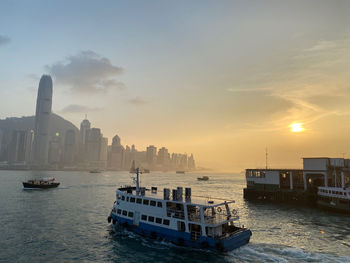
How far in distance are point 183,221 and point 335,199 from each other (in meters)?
44.8

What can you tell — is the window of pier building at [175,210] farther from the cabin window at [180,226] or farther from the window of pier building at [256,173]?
the window of pier building at [256,173]

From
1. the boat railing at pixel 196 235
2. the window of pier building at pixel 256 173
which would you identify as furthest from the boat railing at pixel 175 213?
the window of pier building at pixel 256 173

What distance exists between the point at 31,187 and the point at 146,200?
286 feet

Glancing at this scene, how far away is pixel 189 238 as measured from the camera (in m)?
28.2

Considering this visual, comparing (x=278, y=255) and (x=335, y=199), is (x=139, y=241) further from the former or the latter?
(x=335, y=199)

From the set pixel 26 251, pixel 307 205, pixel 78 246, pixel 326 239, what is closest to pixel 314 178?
pixel 307 205

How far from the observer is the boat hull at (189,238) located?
26234mm

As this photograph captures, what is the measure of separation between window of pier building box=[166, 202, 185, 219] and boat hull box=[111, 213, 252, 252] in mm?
1910

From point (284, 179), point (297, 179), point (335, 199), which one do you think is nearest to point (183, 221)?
point (335, 199)

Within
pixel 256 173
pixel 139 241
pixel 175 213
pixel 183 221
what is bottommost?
pixel 139 241

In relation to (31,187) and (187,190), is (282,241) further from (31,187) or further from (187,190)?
(31,187)

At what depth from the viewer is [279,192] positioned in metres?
70.6

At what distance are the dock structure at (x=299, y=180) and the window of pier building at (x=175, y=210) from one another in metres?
47.8

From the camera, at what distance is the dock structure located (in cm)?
6438
